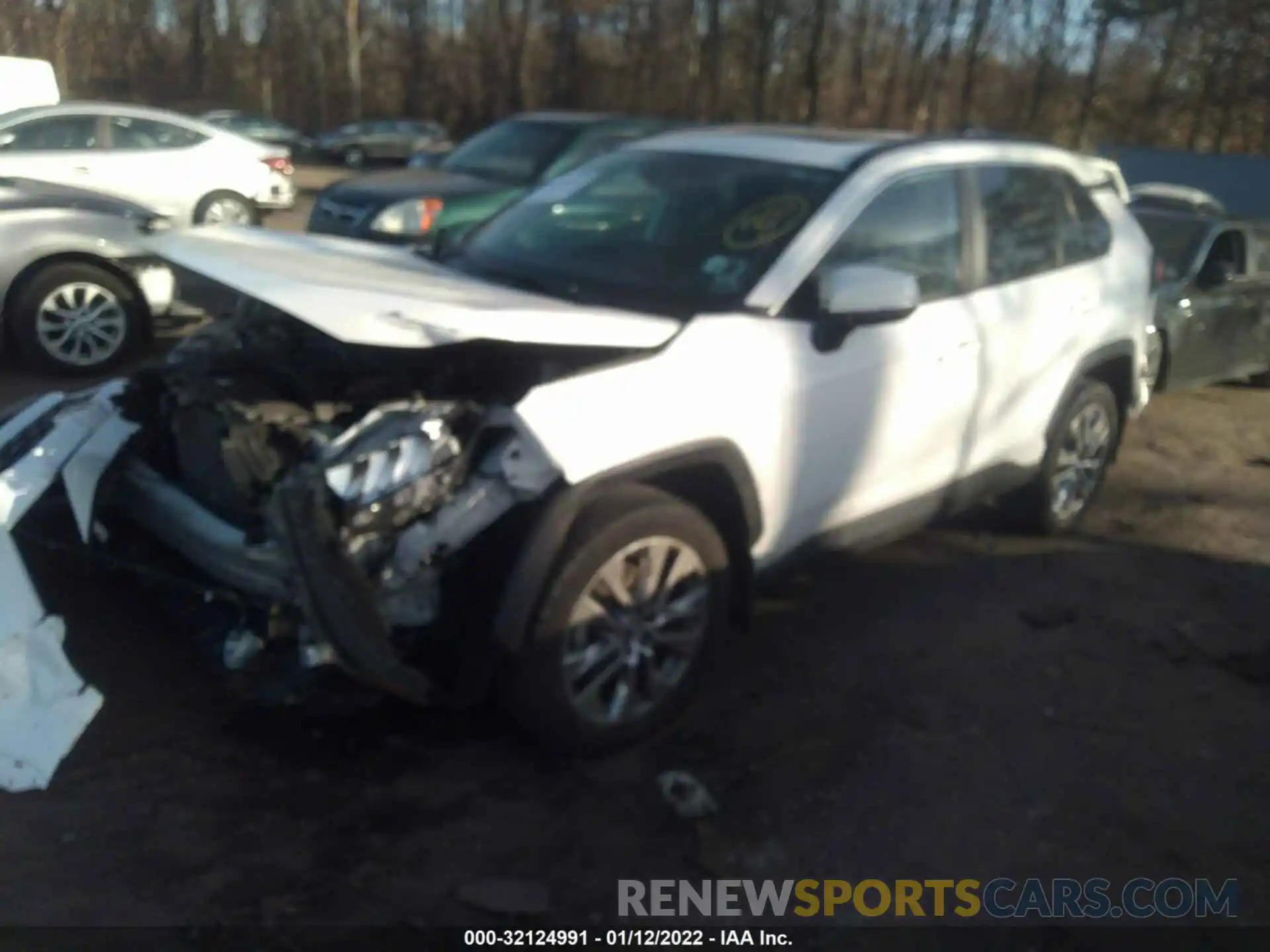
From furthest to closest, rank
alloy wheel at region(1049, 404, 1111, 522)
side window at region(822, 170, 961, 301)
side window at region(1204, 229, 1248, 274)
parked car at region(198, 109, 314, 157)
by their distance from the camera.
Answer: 1. parked car at region(198, 109, 314, 157)
2. side window at region(1204, 229, 1248, 274)
3. alloy wheel at region(1049, 404, 1111, 522)
4. side window at region(822, 170, 961, 301)

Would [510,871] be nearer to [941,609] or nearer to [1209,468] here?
[941,609]

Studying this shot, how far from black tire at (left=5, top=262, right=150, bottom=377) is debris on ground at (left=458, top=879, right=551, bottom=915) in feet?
19.0

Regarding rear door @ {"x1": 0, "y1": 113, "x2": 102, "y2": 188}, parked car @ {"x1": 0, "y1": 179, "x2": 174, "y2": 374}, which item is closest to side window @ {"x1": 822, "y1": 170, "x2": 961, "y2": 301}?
parked car @ {"x1": 0, "y1": 179, "x2": 174, "y2": 374}

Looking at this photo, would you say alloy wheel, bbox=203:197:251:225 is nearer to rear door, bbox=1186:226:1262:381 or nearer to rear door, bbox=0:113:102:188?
rear door, bbox=0:113:102:188

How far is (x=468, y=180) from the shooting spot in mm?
10688

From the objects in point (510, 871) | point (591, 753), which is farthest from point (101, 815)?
point (591, 753)

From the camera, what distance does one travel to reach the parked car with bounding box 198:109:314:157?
35.0 metres

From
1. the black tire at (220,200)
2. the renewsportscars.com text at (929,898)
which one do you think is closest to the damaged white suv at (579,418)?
the renewsportscars.com text at (929,898)

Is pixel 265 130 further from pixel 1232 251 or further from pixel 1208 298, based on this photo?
pixel 1208 298

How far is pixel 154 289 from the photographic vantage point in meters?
8.02

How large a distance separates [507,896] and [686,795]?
647mm

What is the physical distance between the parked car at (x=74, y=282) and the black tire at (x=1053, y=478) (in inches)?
201

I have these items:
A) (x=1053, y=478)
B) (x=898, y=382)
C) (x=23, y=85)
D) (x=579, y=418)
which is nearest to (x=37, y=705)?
(x=579, y=418)

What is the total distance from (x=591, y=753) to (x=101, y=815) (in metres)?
1.36
